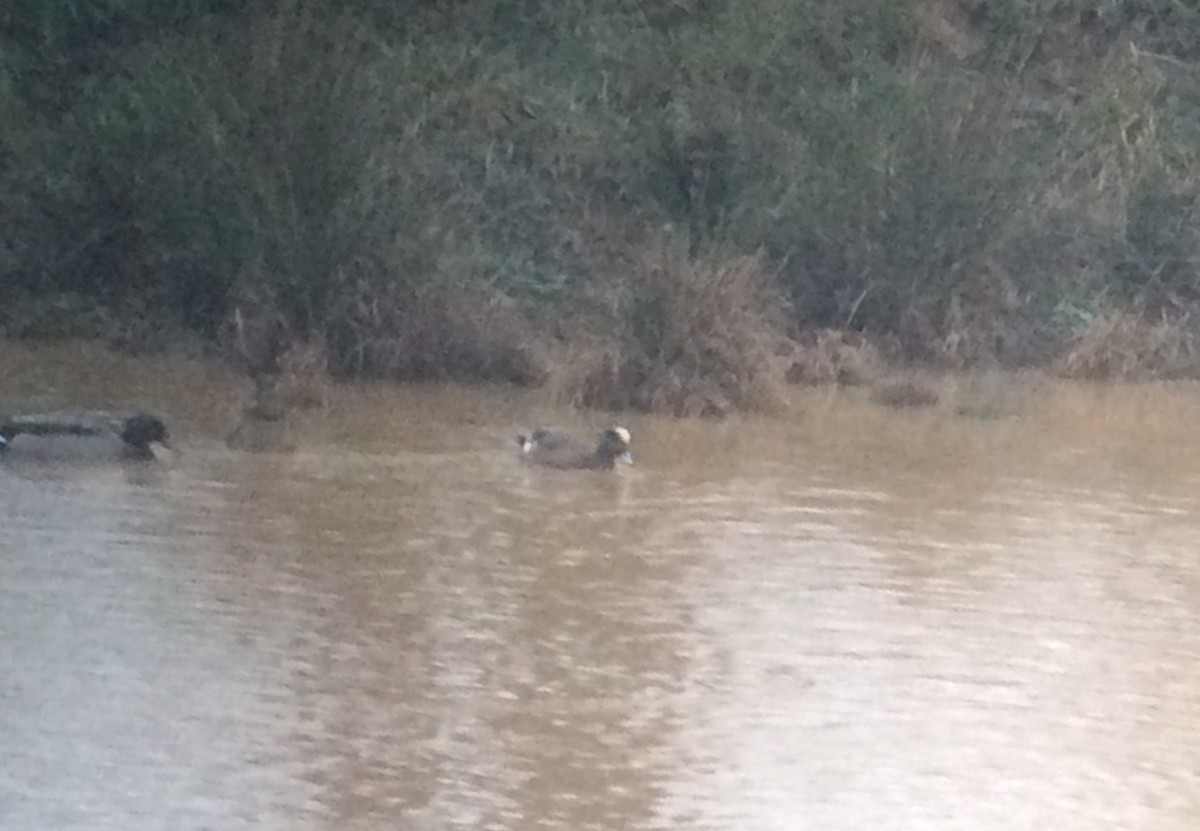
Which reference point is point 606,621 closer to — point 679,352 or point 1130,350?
point 679,352

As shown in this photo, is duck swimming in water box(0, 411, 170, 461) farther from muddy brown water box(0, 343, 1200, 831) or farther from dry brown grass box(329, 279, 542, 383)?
dry brown grass box(329, 279, 542, 383)

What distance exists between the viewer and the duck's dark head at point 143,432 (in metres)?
1.82

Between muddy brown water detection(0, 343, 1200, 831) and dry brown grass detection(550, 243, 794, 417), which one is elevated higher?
dry brown grass detection(550, 243, 794, 417)

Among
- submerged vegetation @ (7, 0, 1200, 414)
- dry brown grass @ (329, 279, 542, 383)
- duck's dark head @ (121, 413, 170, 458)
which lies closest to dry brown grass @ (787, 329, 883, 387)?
submerged vegetation @ (7, 0, 1200, 414)

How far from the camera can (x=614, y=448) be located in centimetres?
186

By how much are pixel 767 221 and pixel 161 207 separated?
0.86 metres

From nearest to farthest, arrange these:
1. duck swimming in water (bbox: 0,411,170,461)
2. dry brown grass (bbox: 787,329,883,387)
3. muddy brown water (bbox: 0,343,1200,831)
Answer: muddy brown water (bbox: 0,343,1200,831) < duck swimming in water (bbox: 0,411,170,461) < dry brown grass (bbox: 787,329,883,387)

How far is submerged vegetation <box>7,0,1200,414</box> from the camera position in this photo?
1902 mm

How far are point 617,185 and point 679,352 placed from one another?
26cm

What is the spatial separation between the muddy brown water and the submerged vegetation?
99 millimetres

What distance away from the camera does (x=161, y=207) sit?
1.91m

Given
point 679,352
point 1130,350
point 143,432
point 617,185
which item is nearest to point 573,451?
point 679,352

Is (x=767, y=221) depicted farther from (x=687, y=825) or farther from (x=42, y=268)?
(x=42, y=268)

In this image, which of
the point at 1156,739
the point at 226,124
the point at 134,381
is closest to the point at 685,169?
the point at 226,124
